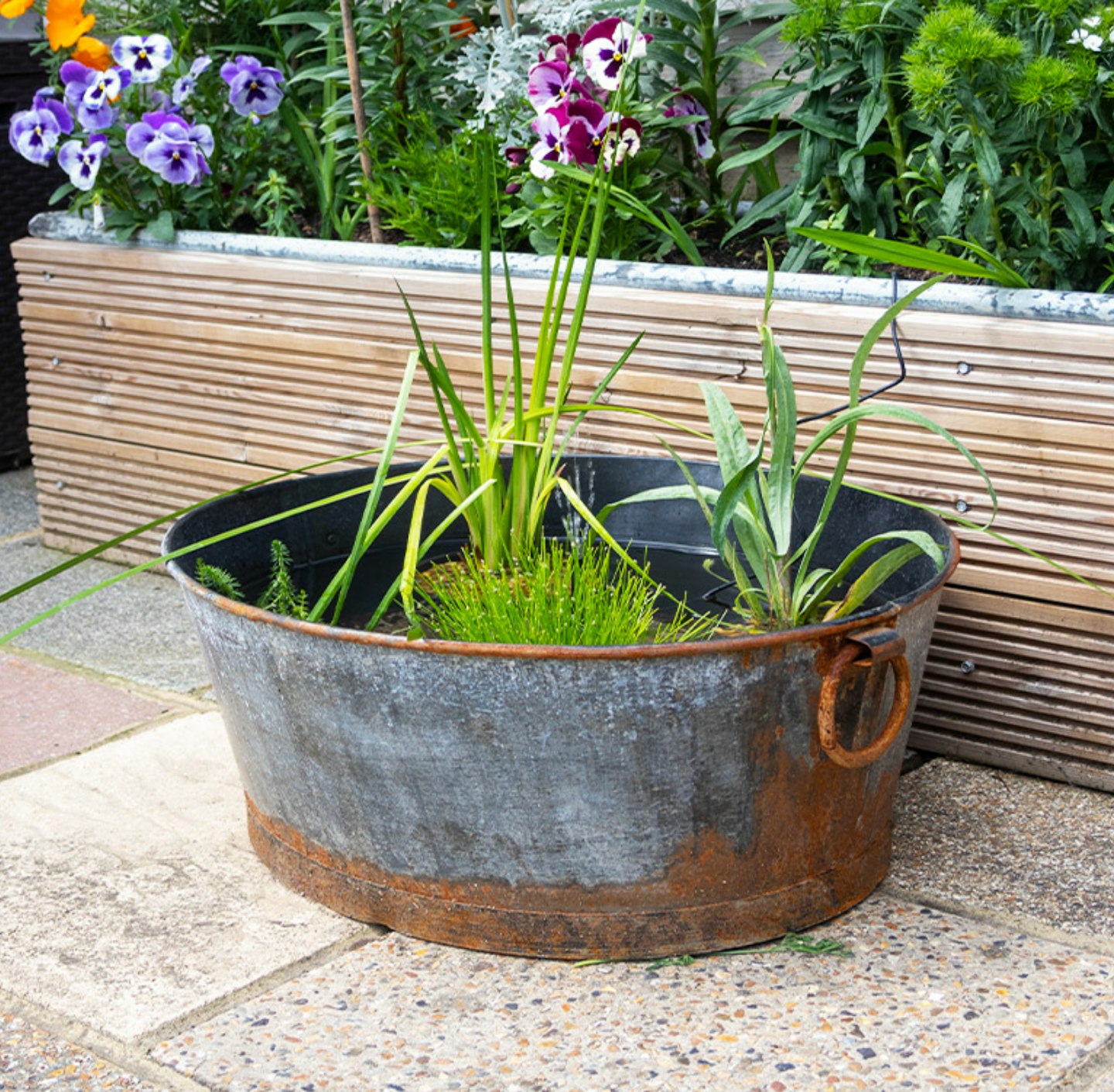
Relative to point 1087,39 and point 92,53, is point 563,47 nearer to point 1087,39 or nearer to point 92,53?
point 1087,39

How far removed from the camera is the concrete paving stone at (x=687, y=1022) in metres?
1.47

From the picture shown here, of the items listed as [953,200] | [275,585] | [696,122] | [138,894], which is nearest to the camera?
[138,894]

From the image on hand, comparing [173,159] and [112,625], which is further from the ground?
[173,159]

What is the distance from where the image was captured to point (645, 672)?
1.52m

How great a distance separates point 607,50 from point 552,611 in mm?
1187

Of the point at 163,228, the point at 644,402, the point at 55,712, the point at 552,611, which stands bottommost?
the point at 55,712

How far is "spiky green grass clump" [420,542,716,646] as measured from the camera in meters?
1.74

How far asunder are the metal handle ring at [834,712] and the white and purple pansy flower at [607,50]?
1.28 metres

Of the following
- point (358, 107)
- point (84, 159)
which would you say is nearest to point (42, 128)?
point (84, 159)

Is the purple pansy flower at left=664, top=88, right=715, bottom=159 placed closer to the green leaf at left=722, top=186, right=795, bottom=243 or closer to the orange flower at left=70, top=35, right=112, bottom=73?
the green leaf at left=722, top=186, right=795, bottom=243

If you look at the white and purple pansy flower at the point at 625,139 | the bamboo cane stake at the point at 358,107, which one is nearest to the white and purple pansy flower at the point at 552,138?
the white and purple pansy flower at the point at 625,139

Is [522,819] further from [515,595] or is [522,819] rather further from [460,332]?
[460,332]

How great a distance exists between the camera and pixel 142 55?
9.77 ft

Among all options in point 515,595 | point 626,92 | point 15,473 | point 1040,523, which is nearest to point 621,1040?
point 515,595
